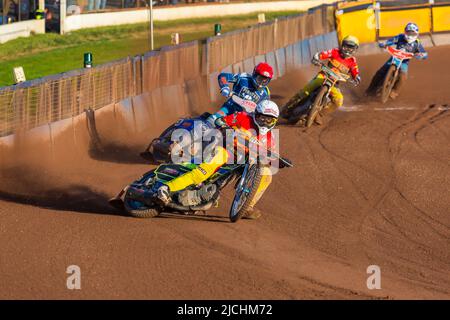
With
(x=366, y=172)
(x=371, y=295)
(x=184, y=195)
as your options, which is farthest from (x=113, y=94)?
(x=371, y=295)

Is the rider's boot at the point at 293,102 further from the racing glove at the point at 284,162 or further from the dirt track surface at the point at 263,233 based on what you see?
the racing glove at the point at 284,162

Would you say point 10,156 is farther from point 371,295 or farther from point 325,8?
point 325,8

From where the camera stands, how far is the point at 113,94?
17.5 m

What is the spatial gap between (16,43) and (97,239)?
22139 mm

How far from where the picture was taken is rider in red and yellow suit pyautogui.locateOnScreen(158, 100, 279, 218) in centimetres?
1179

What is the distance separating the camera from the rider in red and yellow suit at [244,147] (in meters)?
11.8

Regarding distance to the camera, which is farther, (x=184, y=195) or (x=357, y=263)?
(x=184, y=195)

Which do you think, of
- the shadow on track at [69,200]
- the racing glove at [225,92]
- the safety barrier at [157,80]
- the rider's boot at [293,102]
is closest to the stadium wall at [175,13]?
the safety barrier at [157,80]

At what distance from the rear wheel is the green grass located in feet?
30.9

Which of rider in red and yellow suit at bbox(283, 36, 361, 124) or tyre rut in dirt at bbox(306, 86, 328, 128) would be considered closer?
tyre rut in dirt at bbox(306, 86, 328, 128)

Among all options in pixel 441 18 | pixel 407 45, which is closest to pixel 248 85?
pixel 407 45

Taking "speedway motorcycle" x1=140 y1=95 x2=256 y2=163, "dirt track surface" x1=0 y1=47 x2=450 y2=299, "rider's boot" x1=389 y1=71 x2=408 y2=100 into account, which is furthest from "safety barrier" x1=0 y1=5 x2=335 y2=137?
"rider's boot" x1=389 y1=71 x2=408 y2=100

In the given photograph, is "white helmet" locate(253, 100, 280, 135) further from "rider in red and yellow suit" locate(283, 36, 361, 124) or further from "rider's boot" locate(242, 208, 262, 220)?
"rider in red and yellow suit" locate(283, 36, 361, 124)

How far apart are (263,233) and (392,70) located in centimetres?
1124
